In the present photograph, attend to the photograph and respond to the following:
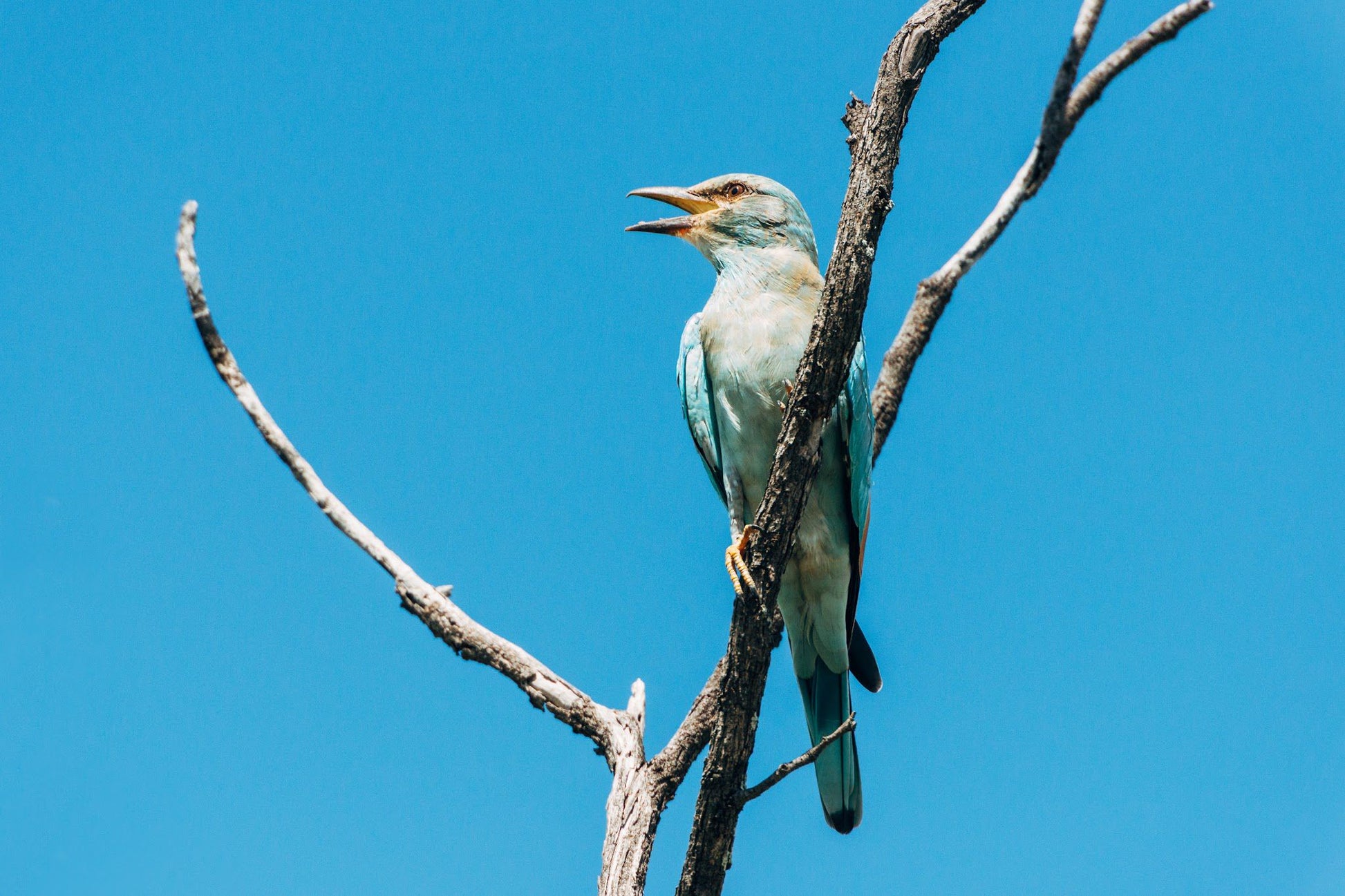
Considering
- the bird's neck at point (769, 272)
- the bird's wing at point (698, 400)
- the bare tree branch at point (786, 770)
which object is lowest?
the bare tree branch at point (786, 770)

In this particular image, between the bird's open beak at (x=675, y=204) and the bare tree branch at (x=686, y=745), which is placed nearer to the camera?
the bare tree branch at (x=686, y=745)

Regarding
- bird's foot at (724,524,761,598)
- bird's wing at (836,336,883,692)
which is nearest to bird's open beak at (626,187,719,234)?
bird's wing at (836,336,883,692)

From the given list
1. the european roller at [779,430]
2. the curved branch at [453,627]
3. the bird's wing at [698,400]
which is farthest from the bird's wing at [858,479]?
the curved branch at [453,627]

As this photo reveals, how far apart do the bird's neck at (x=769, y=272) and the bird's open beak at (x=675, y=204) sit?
297mm

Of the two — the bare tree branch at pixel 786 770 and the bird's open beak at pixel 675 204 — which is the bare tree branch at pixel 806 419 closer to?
the bare tree branch at pixel 786 770

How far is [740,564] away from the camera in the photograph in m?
4.07

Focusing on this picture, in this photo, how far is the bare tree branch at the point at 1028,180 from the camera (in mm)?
2721

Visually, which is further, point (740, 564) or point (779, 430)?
point (779, 430)

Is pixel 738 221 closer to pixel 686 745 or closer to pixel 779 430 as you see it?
pixel 779 430

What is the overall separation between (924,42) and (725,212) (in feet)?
5.83

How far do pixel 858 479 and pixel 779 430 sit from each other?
52 cm

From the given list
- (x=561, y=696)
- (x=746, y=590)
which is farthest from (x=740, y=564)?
(x=561, y=696)

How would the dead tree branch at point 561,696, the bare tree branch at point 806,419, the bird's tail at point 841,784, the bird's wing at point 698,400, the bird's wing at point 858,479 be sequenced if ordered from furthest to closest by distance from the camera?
the bird's wing at point 698,400
the bird's tail at point 841,784
the bird's wing at point 858,479
the dead tree branch at point 561,696
the bare tree branch at point 806,419

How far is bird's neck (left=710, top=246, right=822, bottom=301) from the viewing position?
5098mm
